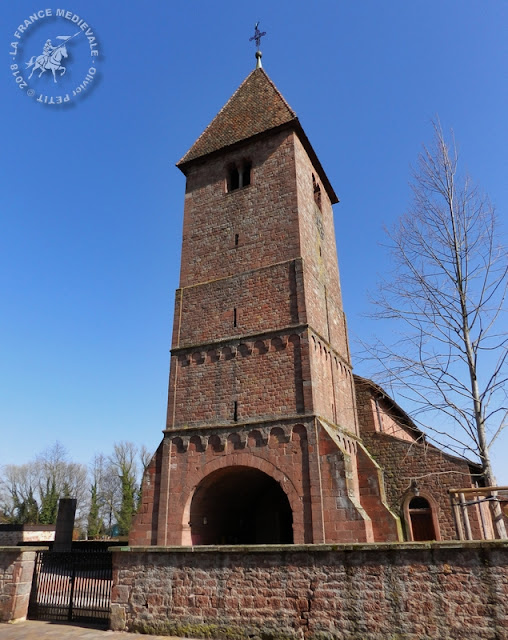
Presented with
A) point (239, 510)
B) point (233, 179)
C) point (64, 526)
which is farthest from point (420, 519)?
point (64, 526)

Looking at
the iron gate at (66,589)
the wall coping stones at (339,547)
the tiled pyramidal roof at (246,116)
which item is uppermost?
the tiled pyramidal roof at (246,116)

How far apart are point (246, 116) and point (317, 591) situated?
721 inches

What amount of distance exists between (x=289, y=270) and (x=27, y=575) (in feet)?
35.3

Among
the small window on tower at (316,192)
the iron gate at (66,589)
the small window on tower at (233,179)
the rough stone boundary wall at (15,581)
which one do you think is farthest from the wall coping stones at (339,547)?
the small window on tower at (316,192)

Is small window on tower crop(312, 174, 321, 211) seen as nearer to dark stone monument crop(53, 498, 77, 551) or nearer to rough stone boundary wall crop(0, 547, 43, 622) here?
rough stone boundary wall crop(0, 547, 43, 622)

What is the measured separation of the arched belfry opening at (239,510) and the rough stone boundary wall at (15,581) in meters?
4.60

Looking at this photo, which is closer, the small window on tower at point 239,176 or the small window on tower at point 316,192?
the small window on tower at point 239,176

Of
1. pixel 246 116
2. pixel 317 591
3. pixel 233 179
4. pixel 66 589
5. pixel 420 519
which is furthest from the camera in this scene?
pixel 246 116

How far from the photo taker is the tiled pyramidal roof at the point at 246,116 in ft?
61.1

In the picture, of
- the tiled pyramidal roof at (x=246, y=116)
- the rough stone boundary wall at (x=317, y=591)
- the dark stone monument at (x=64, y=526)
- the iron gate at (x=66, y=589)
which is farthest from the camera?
the dark stone monument at (x=64, y=526)

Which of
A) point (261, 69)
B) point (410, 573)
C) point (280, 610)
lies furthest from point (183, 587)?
point (261, 69)

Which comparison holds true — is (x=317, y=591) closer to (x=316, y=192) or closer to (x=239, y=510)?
(x=239, y=510)

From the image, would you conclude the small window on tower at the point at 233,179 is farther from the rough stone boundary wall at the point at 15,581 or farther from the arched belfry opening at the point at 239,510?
the rough stone boundary wall at the point at 15,581

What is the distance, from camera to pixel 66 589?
34.2 feet
